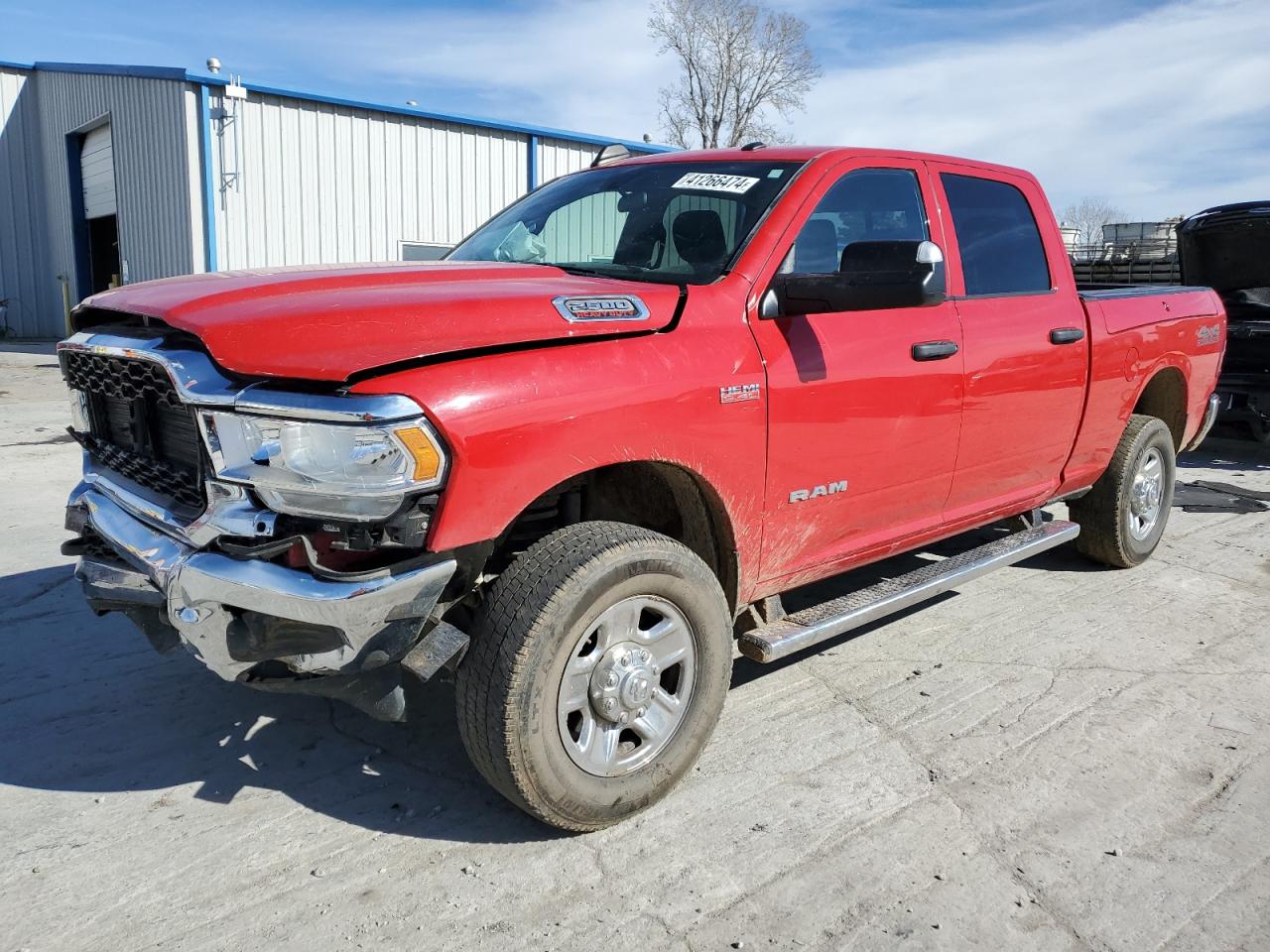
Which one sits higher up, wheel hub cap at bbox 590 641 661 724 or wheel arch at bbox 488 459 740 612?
wheel arch at bbox 488 459 740 612

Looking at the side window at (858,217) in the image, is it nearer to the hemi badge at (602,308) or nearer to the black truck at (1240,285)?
the hemi badge at (602,308)

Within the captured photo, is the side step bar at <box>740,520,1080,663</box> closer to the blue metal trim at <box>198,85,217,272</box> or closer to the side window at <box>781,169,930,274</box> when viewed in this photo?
the side window at <box>781,169,930,274</box>

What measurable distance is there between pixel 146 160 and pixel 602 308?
16.1m

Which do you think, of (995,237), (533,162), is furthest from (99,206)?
(995,237)

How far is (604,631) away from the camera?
8.93 feet

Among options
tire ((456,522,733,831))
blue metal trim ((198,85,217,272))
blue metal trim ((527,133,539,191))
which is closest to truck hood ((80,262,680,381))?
tire ((456,522,733,831))

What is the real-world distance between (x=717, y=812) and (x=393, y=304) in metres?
1.73

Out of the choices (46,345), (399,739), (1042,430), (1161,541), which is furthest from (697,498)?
(46,345)

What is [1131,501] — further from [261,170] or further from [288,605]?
[261,170]

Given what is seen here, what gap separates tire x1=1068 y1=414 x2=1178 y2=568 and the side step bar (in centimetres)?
84

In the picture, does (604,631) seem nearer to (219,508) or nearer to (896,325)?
(219,508)

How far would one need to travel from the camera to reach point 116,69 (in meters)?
16.6

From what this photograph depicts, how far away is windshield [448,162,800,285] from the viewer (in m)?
3.29

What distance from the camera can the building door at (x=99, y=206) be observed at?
18.9m
